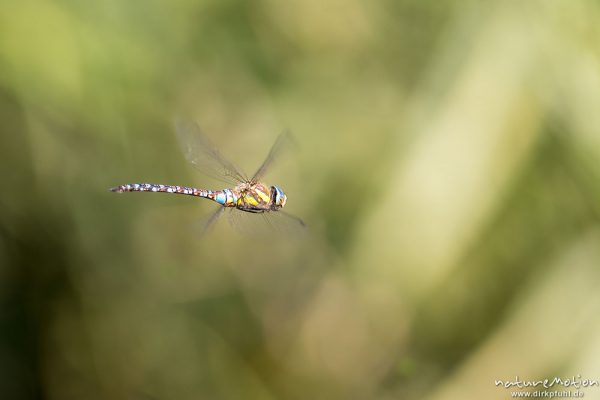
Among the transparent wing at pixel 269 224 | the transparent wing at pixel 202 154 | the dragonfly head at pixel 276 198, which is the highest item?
the transparent wing at pixel 202 154

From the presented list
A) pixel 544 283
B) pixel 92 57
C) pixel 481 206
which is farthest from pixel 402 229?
pixel 92 57

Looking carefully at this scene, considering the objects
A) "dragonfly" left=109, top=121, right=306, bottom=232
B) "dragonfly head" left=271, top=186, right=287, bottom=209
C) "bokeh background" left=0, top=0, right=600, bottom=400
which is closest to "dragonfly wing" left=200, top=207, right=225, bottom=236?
"dragonfly" left=109, top=121, right=306, bottom=232

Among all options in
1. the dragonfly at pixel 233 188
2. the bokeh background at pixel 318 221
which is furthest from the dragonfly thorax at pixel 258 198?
the bokeh background at pixel 318 221

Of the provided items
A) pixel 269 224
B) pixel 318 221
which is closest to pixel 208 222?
pixel 269 224

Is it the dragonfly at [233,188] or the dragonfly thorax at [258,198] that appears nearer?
the dragonfly at [233,188]

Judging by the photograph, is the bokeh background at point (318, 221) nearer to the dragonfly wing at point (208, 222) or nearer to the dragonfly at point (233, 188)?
the dragonfly at point (233, 188)

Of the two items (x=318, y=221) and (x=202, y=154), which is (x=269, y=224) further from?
(x=318, y=221)
